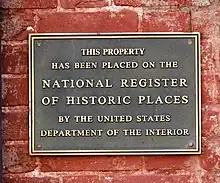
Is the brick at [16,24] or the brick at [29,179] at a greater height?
the brick at [16,24]

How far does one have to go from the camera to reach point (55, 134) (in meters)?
2.88

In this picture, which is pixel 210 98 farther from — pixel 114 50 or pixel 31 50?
pixel 31 50

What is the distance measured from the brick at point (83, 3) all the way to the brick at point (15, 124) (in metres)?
0.43

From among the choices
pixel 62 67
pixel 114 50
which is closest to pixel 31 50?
pixel 62 67

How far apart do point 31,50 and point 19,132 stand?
32cm

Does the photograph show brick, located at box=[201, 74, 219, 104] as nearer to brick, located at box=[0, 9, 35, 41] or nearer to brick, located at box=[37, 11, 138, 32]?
brick, located at box=[37, 11, 138, 32]

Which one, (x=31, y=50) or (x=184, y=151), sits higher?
(x=31, y=50)

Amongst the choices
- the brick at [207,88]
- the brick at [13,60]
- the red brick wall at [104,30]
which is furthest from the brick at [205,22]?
the brick at [13,60]

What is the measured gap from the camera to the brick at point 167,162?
9.53 ft

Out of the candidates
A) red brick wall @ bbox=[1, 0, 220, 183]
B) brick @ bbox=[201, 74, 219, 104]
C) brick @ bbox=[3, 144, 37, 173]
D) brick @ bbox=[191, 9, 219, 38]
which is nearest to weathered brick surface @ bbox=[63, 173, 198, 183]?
red brick wall @ bbox=[1, 0, 220, 183]

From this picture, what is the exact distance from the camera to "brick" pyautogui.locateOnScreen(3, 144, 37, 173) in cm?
291

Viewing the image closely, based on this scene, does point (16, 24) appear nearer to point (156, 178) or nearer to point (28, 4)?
point (28, 4)

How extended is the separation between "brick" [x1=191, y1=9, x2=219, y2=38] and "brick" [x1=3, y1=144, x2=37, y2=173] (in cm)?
80

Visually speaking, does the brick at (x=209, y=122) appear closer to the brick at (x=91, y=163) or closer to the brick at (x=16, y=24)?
the brick at (x=91, y=163)
